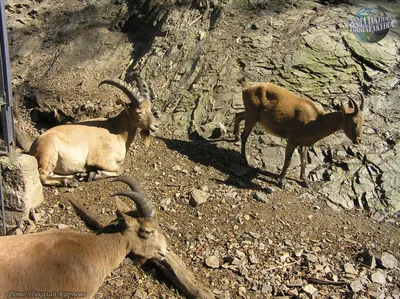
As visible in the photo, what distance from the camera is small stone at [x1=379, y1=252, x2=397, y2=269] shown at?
6.83 meters

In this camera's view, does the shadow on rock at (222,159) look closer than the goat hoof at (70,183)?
No

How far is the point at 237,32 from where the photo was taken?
1145 centimetres

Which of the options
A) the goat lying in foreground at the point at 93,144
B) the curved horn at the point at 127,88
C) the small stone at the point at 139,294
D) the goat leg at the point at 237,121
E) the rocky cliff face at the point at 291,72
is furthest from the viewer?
the goat leg at the point at 237,121

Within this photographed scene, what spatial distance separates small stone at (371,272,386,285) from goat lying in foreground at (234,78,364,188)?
2.27 meters

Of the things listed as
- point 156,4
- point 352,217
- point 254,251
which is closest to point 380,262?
point 352,217

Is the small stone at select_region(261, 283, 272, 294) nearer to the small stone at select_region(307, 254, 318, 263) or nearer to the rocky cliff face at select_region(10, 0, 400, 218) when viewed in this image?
the small stone at select_region(307, 254, 318, 263)

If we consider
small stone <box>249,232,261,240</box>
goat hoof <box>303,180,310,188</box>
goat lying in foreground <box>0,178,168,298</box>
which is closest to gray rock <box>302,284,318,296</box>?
small stone <box>249,232,261,240</box>

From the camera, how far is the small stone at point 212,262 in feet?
21.4

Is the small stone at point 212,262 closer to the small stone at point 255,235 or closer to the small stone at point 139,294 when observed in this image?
the small stone at point 255,235

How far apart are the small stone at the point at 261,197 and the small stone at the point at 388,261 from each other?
2040 millimetres

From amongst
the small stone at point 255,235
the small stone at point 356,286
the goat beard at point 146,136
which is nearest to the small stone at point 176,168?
the goat beard at point 146,136

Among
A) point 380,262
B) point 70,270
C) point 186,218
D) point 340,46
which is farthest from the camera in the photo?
point 340,46

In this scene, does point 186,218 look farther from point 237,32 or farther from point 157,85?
point 237,32

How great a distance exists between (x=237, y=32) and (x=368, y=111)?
377cm
